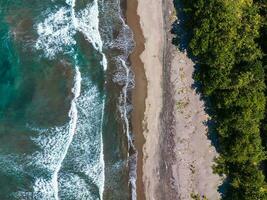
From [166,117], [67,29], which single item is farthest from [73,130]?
[67,29]

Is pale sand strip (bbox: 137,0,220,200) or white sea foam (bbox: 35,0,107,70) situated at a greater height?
white sea foam (bbox: 35,0,107,70)

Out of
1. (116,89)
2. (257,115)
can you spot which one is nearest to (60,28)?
(116,89)

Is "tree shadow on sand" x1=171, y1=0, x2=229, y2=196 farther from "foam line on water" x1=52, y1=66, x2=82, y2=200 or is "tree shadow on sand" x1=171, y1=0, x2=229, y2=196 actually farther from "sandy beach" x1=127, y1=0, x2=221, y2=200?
"foam line on water" x1=52, y1=66, x2=82, y2=200

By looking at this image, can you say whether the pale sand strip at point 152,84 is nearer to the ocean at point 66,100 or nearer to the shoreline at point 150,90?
the shoreline at point 150,90

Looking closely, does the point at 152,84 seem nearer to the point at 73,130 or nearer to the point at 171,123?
the point at 171,123

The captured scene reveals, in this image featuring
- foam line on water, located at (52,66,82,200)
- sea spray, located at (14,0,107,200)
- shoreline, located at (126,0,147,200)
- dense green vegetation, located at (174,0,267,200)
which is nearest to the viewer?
dense green vegetation, located at (174,0,267,200)

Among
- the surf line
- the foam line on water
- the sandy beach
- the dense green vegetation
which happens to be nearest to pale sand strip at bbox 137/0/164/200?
the sandy beach
